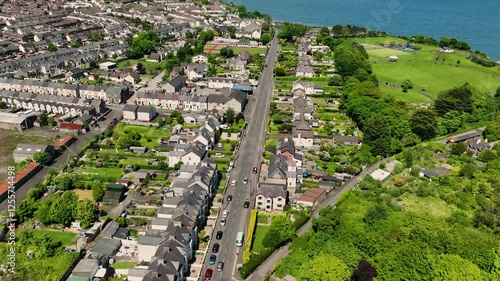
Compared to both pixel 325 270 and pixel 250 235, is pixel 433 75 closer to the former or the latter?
pixel 250 235

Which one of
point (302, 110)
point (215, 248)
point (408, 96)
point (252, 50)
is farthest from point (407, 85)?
point (215, 248)

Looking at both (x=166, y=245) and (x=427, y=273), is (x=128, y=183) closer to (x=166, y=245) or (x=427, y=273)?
(x=166, y=245)

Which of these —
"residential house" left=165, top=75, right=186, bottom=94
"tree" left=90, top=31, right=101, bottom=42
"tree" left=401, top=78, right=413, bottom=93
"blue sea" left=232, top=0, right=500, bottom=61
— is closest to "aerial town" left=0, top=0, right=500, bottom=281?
"residential house" left=165, top=75, right=186, bottom=94

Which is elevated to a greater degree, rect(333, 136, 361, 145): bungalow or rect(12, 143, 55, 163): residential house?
rect(333, 136, 361, 145): bungalow

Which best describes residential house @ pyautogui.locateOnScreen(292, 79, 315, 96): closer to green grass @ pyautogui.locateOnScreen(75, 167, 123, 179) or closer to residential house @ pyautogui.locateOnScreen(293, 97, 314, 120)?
residential house @ pyautogui.locateOnScreen(293, 97, 314, 120)

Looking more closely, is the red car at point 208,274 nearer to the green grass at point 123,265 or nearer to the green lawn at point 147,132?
the green grass at point 123,265

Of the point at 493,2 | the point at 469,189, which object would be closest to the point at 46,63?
the point at 469,189
